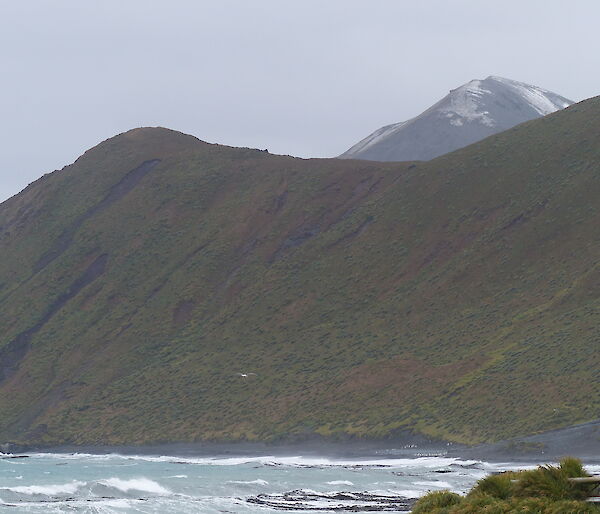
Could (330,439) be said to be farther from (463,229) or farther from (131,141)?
(131,141)

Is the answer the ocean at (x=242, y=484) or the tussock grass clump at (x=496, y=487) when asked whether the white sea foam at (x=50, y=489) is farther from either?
the tussock grass clump at (x=496, y=487)

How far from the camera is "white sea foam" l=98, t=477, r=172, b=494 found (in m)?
59.3

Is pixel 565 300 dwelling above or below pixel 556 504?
above

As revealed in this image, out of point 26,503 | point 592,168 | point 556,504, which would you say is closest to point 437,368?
point 592,168

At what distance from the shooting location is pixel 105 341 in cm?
12700

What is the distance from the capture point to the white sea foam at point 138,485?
5932 cm

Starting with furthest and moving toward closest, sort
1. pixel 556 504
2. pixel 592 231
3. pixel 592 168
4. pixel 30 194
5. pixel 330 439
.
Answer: pixel 30 194 < pixel 592 168 < pixel 592 231 < pixel 330 439 < pixel 556 504

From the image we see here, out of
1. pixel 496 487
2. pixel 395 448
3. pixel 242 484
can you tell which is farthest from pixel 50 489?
pixel 496 487

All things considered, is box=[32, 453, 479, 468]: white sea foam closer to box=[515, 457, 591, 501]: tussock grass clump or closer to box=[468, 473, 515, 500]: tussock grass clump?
box=[468, 473, 515, 500]: tussock grass clump

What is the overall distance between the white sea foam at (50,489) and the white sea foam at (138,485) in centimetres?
171

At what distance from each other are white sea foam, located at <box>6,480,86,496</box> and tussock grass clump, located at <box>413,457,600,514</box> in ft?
151

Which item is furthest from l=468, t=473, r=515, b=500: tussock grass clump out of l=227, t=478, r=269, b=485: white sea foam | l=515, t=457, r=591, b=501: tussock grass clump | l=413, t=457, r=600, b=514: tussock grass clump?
l=227, t=478, r=269, b=485: white sea foam

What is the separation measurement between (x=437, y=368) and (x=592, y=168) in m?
36.1

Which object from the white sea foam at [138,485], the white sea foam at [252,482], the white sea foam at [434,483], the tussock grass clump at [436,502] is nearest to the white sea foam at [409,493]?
the white sea foam at [434,483]
